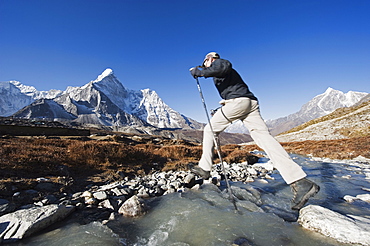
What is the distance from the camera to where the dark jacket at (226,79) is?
359cm

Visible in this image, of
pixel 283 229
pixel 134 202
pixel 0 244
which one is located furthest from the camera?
pixel 134 202

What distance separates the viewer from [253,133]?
3.87 m

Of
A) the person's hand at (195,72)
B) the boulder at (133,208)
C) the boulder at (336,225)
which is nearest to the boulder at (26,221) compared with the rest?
the boulder at (133,208)

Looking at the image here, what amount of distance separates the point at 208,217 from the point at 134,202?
5.42 feet

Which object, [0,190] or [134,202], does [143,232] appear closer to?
[134,202]

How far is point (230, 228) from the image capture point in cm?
305

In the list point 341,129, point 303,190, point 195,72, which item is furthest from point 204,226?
point 341,129

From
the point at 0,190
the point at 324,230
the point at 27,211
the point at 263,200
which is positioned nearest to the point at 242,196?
the point at 263,200

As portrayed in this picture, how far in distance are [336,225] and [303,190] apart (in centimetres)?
67

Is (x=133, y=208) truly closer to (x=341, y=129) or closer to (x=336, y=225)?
(x=336, y=225)

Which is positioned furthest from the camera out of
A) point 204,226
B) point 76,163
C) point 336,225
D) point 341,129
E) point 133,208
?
point 341,129

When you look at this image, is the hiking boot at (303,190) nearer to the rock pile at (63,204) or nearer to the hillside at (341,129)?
the rock pile at (63,204)

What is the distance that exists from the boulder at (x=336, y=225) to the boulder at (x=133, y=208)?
313cm

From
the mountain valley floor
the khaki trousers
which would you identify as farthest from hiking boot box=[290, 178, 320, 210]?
the mountain valley floor
